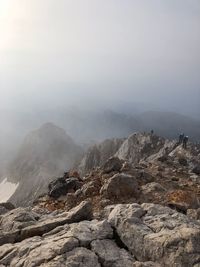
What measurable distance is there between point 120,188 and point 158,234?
15335 mm

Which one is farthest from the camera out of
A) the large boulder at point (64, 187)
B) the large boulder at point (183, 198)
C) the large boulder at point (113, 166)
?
the large boulder at point (113, 166)

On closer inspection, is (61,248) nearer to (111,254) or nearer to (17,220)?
(111,254)

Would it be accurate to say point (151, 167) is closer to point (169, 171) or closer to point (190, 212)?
point (169, 171)

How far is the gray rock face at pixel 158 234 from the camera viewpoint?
15.9m

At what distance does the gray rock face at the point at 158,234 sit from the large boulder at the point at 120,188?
11591 millimetres

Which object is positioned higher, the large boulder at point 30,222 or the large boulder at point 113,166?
the large boulder at point 30,222

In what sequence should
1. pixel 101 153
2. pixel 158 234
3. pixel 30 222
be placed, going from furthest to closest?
pixel 101 153
pixel 30 222
pixel 158 234

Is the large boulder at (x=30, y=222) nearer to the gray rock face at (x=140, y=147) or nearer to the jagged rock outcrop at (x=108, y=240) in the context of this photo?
the jagged rock outcrop at (x=108, y=240)

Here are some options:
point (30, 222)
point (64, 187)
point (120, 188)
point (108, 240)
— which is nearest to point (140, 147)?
point (64, 187)

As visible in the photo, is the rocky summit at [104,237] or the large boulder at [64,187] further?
the large boulder at [64,187]

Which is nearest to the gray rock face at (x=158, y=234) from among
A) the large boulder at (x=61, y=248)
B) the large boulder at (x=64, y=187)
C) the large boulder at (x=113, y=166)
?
the large boulder at (x=61, y=248)

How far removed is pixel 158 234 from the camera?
17.3m

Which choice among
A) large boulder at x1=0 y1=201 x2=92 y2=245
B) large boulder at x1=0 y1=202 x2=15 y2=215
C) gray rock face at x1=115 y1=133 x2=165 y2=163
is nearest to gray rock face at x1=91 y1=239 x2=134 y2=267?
large boulder at x1=0 y1=201 x2=92 y2=245

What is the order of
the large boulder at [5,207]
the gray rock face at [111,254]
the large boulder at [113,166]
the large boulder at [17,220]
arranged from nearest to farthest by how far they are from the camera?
1. the gray rock face at [111,254]
2. the large boulder at [17,220]
3. the large boulder at [5,207]
4. the large boulder at [113,166]
